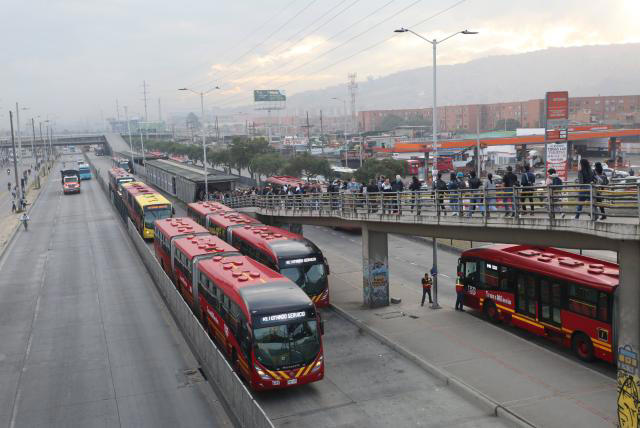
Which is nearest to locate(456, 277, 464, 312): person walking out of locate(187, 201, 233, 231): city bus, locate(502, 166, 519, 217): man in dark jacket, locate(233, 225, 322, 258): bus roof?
locate(233, 225, 322, 258): bus roof

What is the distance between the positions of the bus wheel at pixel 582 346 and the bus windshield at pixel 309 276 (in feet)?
33.1

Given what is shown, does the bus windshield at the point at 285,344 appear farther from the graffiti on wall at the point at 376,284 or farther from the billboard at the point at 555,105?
the billboard at the point at 555,105

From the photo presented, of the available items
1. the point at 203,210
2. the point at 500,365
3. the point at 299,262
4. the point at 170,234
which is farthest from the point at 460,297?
the point at 203,210

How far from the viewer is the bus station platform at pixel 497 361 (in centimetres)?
1678

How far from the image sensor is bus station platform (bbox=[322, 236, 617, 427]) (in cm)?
1678

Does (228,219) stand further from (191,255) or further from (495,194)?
(495,194)

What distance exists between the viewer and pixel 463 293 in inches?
1048

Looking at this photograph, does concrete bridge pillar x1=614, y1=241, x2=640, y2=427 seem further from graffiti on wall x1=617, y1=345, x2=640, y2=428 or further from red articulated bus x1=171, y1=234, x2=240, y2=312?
red articulated bus x1=171, y1=234, x2=240, y2=312

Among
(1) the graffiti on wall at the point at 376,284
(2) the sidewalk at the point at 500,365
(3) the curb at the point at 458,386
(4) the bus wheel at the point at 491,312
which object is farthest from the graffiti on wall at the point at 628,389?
(1) the graffiti on wall at the point at 376,284

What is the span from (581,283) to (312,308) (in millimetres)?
8836

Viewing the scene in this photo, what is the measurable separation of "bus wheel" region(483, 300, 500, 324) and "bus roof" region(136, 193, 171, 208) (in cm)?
2709

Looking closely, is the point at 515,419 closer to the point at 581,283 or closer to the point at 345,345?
the point at 581,283

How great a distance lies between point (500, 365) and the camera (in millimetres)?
20109

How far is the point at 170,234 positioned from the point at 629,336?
22.5 m
